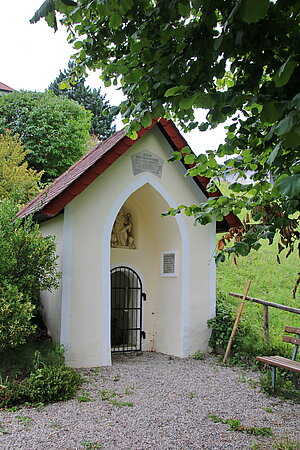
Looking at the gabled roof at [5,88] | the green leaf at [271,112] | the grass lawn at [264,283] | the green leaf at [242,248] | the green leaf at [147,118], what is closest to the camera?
the green leaf at [271,112]

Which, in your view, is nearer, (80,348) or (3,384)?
(3,384)

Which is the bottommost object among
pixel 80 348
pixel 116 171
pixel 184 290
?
pixel 80 348

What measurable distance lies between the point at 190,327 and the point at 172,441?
175 inches

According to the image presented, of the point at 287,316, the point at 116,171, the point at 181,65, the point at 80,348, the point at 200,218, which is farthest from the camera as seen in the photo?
the point at 287,316

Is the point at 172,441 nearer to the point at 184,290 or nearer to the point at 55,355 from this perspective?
the point at 55,355

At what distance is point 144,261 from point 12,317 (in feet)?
13.4

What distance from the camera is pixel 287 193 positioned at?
1.95m

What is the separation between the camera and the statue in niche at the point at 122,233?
9547 millimetres

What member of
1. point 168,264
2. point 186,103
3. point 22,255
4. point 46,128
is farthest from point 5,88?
point 186,103

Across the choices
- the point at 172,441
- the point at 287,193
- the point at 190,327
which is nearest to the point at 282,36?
the point at 287,193

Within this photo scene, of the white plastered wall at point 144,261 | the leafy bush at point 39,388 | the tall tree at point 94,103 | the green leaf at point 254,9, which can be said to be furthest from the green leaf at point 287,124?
the tall tree at point 94,103

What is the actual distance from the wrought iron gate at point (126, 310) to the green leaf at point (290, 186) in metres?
7.59

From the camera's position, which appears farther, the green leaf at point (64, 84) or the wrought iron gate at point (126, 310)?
the wrought iron gate at point (126, 310)

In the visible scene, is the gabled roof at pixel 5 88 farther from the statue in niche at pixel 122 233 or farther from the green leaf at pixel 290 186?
the green leaf at pixel 290 186
